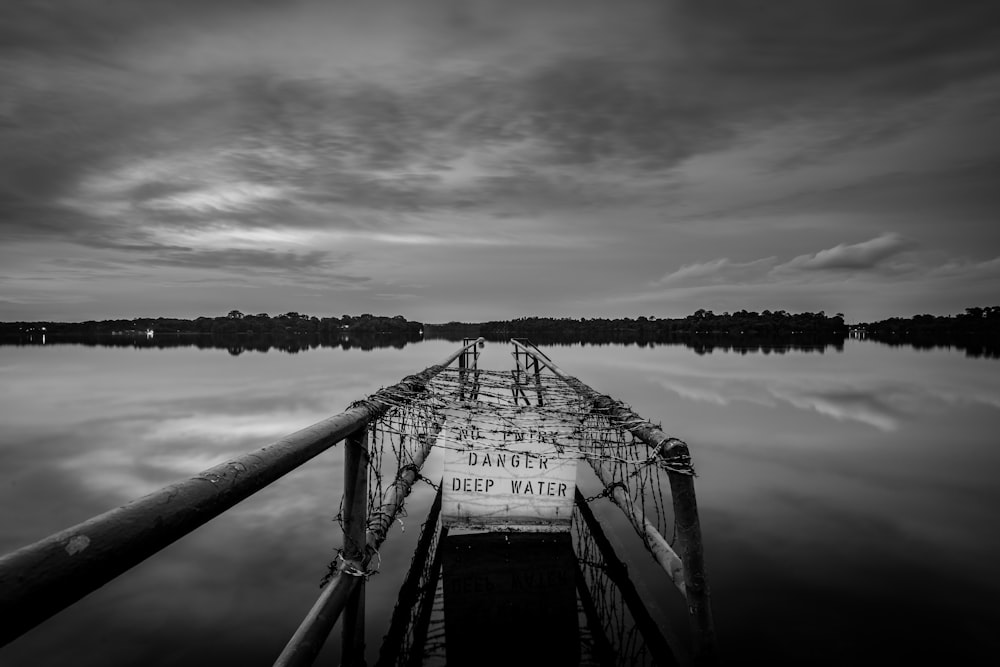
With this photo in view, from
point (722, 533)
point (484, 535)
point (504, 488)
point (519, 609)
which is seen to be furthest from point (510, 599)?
point (722, 533)

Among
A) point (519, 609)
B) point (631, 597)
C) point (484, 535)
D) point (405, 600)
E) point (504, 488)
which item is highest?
point (504, 488)

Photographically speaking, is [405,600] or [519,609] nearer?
[519,609]

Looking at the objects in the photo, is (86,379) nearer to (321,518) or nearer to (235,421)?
(235,421)

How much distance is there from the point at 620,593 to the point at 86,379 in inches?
1903

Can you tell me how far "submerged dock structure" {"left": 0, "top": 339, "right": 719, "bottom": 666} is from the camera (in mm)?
2475

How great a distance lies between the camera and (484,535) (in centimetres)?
784

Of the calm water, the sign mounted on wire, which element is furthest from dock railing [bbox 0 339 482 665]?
the calm water

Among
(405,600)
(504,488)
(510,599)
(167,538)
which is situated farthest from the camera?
(405,600)

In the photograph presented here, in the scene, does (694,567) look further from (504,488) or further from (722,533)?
(722,533)

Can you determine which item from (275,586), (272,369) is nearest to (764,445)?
(275,586)

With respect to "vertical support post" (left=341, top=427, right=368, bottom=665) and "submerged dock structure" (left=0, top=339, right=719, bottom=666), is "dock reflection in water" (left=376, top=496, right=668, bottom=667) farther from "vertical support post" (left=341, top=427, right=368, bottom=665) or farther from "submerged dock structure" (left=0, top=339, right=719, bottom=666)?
"vertical support post" (left=341, top=427, right=368, bottom=665)

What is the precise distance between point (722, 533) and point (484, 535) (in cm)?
458

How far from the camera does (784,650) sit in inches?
236

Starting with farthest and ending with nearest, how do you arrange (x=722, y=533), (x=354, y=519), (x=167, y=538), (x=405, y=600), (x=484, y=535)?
(x=722, y=533)
(x=484, y=535)
(x=405, y=600)
(x=354, y=519)
(x=167, y=538)
